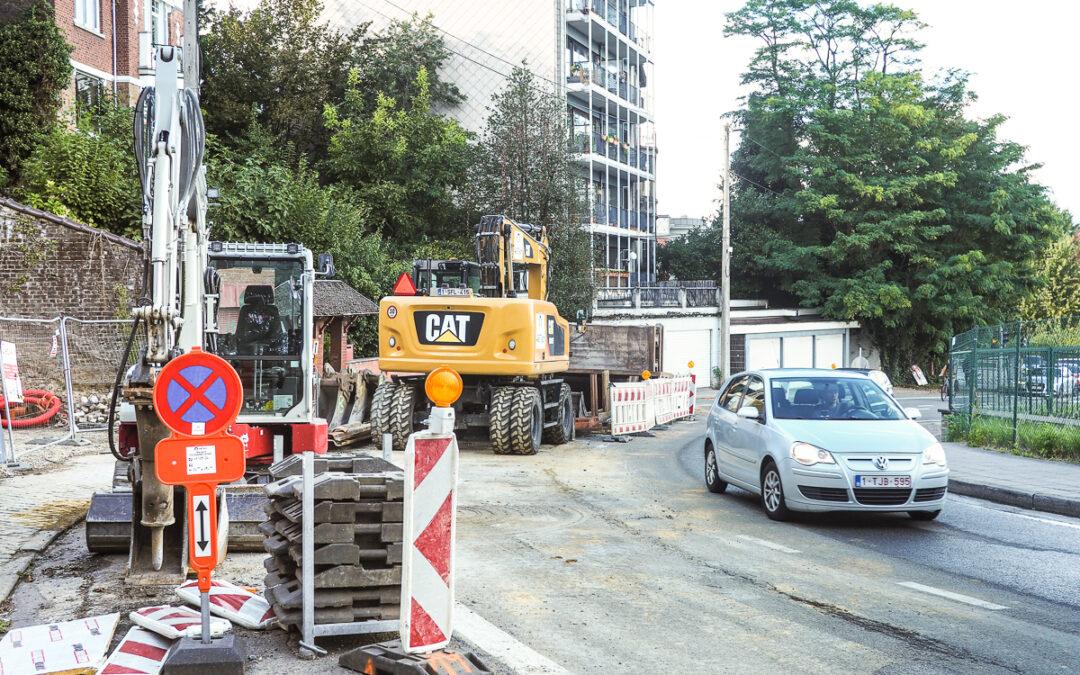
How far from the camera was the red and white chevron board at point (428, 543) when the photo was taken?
5.46 metres

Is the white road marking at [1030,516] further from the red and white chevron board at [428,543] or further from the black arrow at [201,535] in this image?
the black arrow at [201,535]

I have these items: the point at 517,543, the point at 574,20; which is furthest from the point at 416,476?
the point at 574,20

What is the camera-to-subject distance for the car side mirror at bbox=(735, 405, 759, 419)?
11.9 metres

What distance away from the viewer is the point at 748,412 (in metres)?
12.0

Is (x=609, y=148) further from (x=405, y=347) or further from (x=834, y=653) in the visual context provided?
(x=834, y=653)

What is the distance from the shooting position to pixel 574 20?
1844 inches

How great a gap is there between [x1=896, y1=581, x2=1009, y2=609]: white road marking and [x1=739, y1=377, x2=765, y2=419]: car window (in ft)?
12.5

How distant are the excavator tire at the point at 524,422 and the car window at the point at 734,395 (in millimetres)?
4245

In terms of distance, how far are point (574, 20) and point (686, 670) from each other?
43.8m

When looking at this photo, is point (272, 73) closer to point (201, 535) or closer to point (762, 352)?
point (762, 352)

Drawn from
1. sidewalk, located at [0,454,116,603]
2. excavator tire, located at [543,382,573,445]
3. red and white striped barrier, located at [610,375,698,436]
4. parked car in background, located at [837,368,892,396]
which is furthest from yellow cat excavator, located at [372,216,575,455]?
parked car in background, located at [837,368,892,396]

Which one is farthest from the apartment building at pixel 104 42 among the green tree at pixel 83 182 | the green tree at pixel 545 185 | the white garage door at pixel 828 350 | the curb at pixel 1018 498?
the white garage door at pixel 828 350

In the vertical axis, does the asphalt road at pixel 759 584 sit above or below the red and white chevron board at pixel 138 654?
below

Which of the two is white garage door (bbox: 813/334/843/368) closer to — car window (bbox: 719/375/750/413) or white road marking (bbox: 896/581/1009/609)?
car window (bbox: 719/375/750/413)
